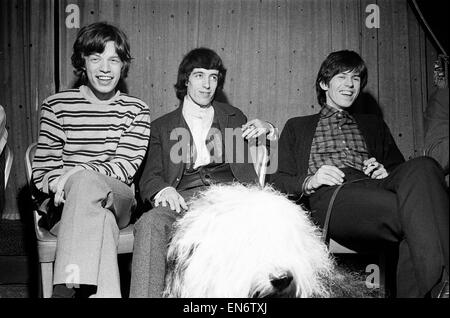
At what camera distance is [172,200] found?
1963mm

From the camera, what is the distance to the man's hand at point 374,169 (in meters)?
2.16

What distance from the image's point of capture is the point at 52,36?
2715mm

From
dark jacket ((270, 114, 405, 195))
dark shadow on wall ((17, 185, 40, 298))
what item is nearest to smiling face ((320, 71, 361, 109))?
dark jacket ((270, 114, 405, 195))

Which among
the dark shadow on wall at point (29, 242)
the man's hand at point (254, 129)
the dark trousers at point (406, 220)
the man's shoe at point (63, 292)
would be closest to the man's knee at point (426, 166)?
the dark trousers at point (406, 220)

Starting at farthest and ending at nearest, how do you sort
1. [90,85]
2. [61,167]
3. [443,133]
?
[90,85]
[61,167]
[443,133]

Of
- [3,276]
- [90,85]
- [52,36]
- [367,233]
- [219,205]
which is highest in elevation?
[52,36]

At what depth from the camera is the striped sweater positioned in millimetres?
2086

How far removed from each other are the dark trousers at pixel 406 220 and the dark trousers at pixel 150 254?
0.62 meters

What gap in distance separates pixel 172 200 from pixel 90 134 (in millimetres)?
466

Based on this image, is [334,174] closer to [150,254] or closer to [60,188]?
[150,254]

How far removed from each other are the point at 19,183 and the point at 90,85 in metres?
0.80

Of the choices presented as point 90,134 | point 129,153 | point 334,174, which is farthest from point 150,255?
point 334,174

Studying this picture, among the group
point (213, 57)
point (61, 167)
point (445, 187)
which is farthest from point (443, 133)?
point (61, 167)
